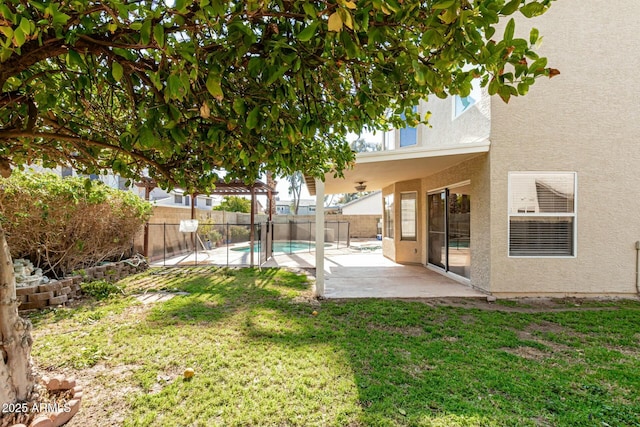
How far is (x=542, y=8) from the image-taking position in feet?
4.58

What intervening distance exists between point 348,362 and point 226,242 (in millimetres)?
12814

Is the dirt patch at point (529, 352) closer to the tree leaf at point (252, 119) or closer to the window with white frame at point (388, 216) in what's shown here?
the tree leaf at point (252, 119)

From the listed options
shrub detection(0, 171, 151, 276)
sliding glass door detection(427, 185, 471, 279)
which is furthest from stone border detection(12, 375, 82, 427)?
sliding glass door detection(427, 185, 471, 279)

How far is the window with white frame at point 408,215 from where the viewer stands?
33.7 ft

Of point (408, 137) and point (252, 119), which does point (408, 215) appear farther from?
point (252, 119)

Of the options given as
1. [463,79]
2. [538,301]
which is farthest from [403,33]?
[538,301]

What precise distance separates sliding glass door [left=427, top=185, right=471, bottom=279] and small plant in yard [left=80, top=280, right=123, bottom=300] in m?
7.82

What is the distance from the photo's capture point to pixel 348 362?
344 cm

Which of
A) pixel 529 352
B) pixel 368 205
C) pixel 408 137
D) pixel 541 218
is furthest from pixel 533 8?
pixel 368 205

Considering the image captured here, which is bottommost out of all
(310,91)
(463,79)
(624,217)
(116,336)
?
(116,336)

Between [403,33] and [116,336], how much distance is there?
493 centimetres

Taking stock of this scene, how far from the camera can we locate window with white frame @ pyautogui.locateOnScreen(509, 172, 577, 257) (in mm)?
6039

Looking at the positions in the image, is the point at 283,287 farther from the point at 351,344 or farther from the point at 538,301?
the point at 538,301

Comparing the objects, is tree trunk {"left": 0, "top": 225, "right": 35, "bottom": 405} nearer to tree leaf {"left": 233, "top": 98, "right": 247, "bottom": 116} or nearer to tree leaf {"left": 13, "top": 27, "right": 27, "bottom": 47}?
tree leaf {"left": 13, "top": 27, "right": 27, "bottom": 47}
